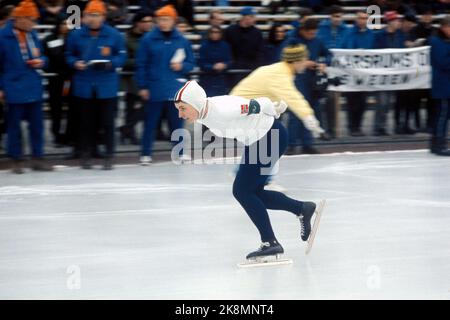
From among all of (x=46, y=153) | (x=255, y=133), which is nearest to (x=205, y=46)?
(x=46, y=153)

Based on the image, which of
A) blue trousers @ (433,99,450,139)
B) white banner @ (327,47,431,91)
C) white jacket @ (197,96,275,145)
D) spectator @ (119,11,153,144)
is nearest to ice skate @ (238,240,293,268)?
white jacket @ (197,96,275,145)

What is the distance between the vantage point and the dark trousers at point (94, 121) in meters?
13.5

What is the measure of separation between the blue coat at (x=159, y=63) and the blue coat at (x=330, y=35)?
106 inches

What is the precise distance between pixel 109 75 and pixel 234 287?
232 inches

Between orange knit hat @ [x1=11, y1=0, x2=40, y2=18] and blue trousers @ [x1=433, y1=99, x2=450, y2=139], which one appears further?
blue trousers @ [x1=433, y1=99, x2=450, y2=139]

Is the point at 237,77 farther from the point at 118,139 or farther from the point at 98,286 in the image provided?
the point at 98,286

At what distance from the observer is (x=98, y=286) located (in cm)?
809

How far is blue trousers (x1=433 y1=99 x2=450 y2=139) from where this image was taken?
47.0 feet

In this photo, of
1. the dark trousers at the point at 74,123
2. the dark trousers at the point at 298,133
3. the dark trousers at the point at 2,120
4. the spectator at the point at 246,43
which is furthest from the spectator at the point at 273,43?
the dark trousers at the point at 2,120

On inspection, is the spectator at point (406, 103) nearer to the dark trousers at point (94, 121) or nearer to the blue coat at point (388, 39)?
the blue coat at point (388, 39)

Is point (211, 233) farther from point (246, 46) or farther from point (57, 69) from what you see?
point (246, 46)

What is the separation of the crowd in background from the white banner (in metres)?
0.15

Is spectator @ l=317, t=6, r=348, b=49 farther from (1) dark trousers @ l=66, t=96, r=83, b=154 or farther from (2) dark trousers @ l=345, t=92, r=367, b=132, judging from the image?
(1) dark trousers @ l=66, t=96, r=83, b=154
